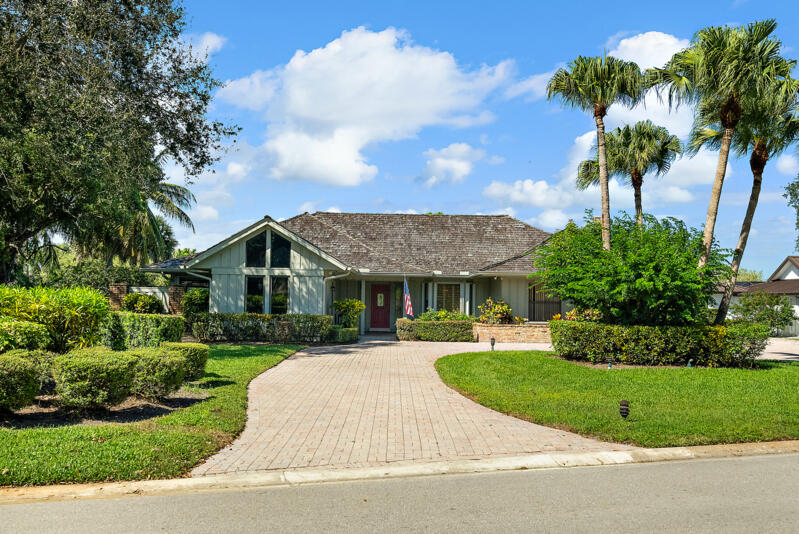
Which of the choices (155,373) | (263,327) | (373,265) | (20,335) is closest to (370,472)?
(155,373)

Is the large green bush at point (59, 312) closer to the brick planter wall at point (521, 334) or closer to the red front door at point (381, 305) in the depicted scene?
the brick planter wall at point (521, 334)

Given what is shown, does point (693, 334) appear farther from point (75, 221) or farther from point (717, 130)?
point (75, 221)

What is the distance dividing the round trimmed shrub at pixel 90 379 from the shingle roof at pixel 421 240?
57.6 ft

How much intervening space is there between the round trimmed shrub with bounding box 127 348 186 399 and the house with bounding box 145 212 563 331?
12927 mm

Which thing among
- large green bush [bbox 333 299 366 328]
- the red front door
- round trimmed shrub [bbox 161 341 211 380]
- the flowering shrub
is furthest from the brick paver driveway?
the red front door

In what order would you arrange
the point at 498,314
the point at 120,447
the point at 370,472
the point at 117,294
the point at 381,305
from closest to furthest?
the point at 370,472, the point at 120,447, the point at 117,294, the point at 498,314, the point at 381,305

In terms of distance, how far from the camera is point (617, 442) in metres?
7.73

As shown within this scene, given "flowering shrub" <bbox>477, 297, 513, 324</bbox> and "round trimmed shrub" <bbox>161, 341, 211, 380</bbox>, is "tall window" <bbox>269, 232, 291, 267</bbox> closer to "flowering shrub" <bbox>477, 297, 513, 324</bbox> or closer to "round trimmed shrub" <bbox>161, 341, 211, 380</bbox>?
"flowering shrub" <bbox>477, 297, 513, 324</bbox>

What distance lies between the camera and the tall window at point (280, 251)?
22.2 meters

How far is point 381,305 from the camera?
91.1ft

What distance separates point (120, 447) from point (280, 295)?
51.8 feet

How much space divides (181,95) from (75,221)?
6.02 meters

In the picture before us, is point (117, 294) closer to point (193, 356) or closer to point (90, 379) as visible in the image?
point (193, 356)

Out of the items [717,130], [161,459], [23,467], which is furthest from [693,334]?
[23,467]
